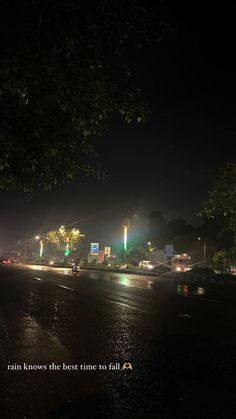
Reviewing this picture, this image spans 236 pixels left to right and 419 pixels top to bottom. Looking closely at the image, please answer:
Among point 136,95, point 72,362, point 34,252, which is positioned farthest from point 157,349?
point 34,252

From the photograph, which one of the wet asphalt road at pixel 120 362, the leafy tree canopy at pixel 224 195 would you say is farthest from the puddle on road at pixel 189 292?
the wet asphalt road at pixel 120 362

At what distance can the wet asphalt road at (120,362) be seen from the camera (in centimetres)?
557

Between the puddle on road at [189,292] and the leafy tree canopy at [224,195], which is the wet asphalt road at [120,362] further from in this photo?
the leafy tree canopy at [224,195]

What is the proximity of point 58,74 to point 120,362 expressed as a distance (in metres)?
4.93

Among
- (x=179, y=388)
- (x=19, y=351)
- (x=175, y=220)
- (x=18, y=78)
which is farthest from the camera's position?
(x=175, y=220)

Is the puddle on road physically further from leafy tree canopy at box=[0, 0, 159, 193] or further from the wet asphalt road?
leafy tree canopy at box=[0, 0, 159, 193]

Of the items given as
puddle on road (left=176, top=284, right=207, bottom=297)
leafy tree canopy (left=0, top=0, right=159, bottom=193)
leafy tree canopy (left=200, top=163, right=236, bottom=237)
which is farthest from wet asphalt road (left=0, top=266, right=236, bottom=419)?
leafy tree canopy (left=200, top=163, right=236, bottom=237)

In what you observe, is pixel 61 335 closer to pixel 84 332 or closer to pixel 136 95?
pixel 84 332

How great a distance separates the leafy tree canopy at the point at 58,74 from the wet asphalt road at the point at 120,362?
3348 millimetres

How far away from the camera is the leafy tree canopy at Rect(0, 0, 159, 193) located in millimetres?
5738

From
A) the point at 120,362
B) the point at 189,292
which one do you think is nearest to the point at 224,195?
the point at 189,292

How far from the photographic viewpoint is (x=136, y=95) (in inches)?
276

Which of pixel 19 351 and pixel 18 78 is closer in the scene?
pixel 18 78

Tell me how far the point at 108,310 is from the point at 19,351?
7223 millimetres
